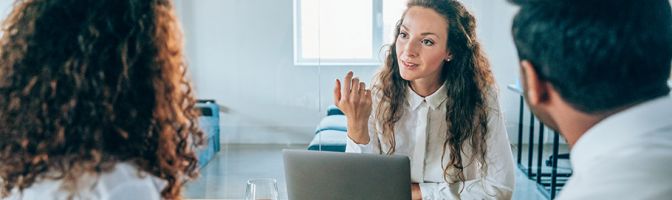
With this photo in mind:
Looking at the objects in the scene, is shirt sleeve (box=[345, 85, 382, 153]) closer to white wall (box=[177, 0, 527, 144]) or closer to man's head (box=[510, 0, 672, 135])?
man's head (box=[510, 0, 672, 135])

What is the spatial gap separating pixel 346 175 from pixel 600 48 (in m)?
0.81

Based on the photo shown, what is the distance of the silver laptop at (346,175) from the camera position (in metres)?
1.55

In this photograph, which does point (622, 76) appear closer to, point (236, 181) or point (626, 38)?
point (626, 38)

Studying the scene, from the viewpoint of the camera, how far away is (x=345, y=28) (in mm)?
3535

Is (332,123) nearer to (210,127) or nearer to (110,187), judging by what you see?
(210,127)

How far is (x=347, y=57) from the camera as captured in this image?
356cm

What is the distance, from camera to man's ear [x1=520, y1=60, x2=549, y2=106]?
94 centimetres

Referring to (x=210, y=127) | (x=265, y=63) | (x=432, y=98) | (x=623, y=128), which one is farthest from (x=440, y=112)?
(x=210, y=127)

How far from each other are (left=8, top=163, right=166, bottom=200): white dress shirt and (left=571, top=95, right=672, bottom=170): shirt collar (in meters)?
0.56

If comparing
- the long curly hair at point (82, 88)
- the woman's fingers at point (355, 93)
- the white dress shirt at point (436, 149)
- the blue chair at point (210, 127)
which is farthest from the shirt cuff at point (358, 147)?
the blue chair at point (210, 127)

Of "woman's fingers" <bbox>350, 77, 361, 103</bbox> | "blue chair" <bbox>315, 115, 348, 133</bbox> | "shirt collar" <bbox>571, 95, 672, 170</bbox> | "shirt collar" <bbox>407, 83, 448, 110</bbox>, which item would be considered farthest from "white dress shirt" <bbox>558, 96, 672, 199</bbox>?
"blue chair" <bbox>315, 115, 348, 133</bbox>

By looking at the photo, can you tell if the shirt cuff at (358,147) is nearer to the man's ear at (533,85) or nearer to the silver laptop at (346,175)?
the silver laptop at (346,175)

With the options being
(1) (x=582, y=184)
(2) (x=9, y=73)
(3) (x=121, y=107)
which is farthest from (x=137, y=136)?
(1) (x=582, y=184)

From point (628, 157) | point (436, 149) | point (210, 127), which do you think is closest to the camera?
point (628, 157)
